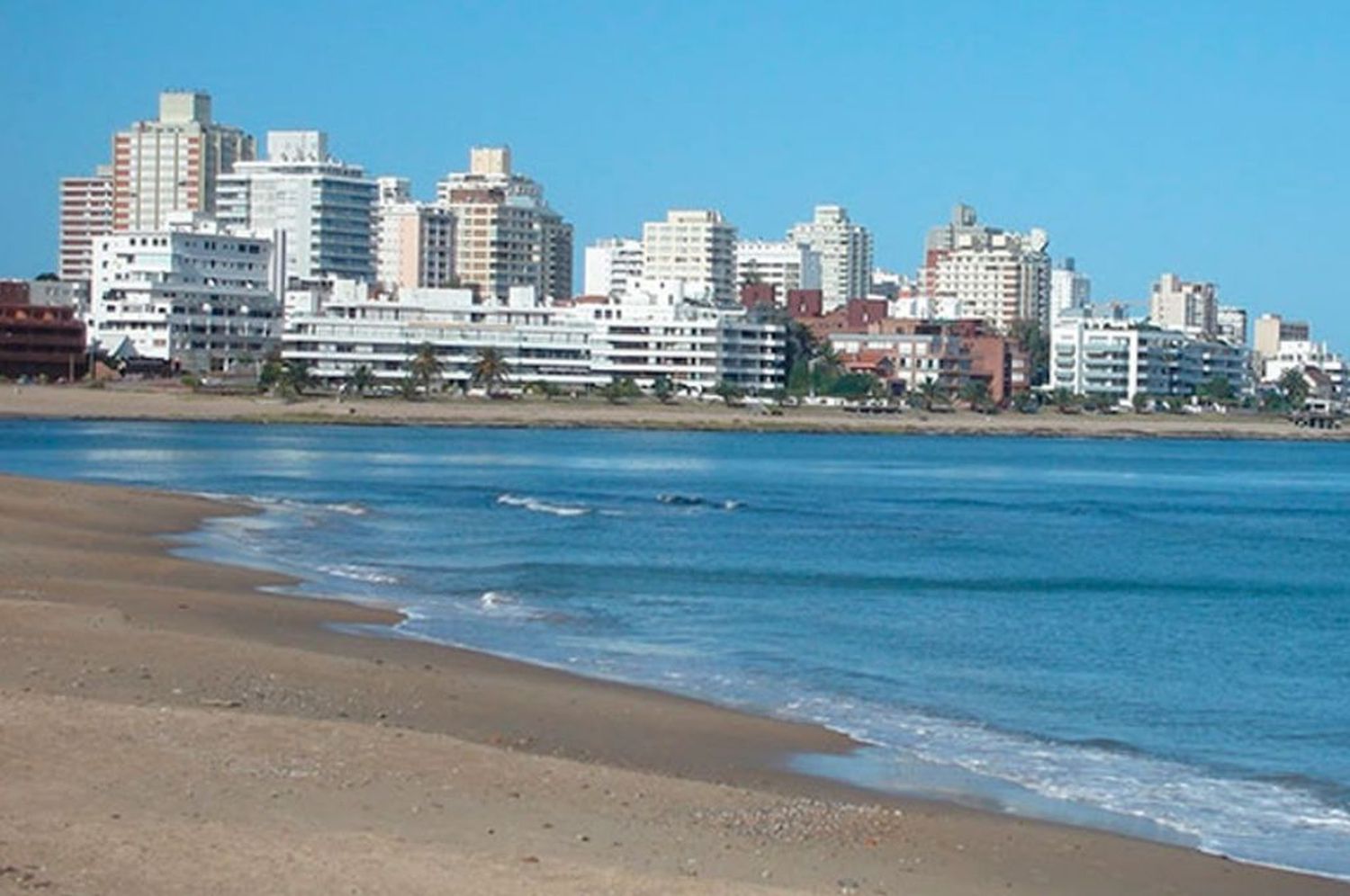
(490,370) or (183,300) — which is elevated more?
(183,300)

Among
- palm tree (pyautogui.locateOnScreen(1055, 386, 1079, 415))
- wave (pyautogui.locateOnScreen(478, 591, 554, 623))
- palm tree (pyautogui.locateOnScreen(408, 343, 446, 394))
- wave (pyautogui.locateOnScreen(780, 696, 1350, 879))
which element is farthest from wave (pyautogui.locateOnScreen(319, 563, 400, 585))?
palm tree (pyautogui.locateOnScreen(1055, 386, 1079, 415))

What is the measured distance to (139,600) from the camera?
1042 inches

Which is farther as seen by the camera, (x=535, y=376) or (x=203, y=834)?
(x=535, y=376)

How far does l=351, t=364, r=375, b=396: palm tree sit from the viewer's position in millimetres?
148250

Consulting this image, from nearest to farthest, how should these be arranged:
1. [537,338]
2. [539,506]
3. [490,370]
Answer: [539,506]
[490,370]
[537,338]

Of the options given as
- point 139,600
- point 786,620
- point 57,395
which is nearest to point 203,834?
point 139,600

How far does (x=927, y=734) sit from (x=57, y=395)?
112 meters

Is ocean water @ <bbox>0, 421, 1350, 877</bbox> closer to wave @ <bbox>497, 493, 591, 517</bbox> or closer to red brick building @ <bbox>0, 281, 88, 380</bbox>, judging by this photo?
wave @ <bbox>497, 493, 591, 517</bbox>

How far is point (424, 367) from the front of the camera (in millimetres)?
146125

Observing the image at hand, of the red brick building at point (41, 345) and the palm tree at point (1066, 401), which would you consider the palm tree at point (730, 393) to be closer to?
the palm tree at point (1066, 401)

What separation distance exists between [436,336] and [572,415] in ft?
67.9

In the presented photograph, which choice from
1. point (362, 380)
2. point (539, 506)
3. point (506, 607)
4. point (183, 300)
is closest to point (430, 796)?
point (506, 607)

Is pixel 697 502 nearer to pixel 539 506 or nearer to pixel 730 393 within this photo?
pixel 539 506

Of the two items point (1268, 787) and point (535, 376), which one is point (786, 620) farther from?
point (535, 376)
